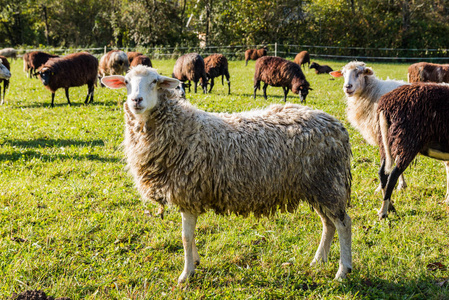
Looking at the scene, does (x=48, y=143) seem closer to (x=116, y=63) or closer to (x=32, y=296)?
(x=32, y=296)

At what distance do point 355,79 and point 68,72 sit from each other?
9.25m

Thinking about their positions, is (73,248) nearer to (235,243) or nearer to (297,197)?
(235,243)

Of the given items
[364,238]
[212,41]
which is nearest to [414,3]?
[212,41]

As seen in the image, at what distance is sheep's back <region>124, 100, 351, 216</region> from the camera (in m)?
3.36

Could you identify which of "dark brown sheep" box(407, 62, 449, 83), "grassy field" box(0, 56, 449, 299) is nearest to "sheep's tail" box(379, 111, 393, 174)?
"grassy field" box(0, 56, 449, 299)

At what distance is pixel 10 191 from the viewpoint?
485 centimetres

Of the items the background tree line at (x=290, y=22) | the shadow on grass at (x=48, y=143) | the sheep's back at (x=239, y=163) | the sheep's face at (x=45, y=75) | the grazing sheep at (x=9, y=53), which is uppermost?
the background tree line at (x=290, y=22)

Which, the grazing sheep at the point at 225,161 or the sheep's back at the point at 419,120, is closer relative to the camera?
the grazing sheep at the point at 225,161

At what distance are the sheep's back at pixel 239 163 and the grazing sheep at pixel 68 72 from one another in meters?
9.05

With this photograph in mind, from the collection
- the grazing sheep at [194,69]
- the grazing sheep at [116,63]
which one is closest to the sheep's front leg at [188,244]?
the grazing sheep at [194,69]

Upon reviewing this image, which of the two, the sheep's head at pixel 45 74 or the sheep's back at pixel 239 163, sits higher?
the sheep's head at pixel 45 74

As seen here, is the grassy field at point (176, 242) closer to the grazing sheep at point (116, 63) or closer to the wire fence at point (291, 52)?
the grazing sheep at point (116, 63)

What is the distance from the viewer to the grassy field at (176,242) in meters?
3.24

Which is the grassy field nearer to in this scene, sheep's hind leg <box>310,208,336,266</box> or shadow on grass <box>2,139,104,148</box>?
sheep's hind leg <box>310,208,336,266</box>
